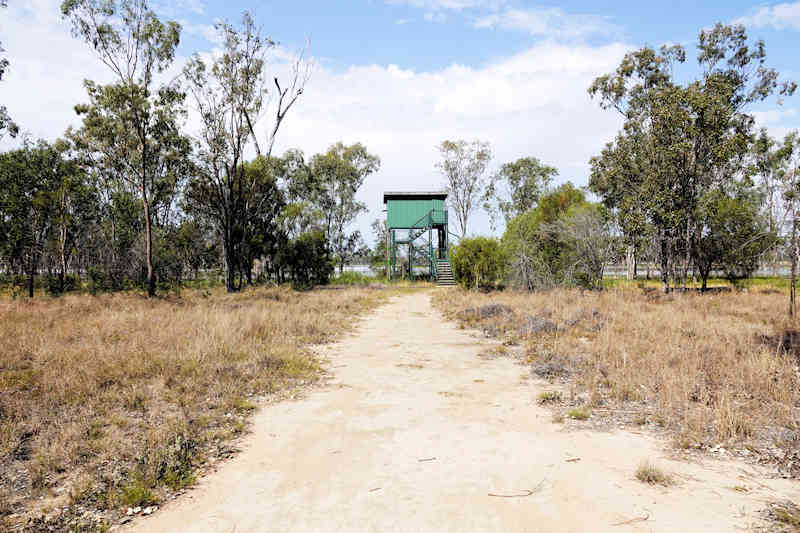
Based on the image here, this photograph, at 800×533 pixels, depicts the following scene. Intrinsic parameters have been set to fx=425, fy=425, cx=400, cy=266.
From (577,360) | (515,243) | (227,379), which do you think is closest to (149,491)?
(227,379)

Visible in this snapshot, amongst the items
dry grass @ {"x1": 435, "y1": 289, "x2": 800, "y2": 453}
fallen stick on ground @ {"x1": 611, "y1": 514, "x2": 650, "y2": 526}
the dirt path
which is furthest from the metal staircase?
fallen stick on ground @ {"x1": 611, "y1": 514, "x2": 650, "y2": 526}

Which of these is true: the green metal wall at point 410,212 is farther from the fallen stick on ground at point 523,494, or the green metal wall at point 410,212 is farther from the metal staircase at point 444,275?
the fallen stick on ground at point 523,494

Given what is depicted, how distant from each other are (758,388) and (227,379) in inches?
326

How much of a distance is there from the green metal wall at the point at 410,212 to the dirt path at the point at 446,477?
29.8 meters

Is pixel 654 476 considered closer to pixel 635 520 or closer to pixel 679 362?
pixel 635 520

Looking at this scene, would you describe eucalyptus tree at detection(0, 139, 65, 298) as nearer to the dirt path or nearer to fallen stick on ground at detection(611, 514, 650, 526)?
the dirt path

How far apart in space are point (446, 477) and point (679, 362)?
594 centimetres

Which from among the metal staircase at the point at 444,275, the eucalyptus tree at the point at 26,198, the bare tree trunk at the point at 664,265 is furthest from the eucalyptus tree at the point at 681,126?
the eucalyptus tree at the point at 26,198

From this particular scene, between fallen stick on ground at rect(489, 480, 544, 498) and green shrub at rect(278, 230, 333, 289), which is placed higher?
green shrub at rect(278, 230, 333, 289)

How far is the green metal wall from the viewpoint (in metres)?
35.9

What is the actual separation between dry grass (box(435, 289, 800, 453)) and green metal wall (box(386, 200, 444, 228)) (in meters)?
21.3

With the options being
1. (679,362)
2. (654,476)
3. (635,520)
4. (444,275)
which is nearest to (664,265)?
(444,275)

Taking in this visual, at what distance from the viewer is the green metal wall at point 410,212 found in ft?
118

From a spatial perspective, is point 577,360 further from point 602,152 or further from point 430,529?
point 602,152
